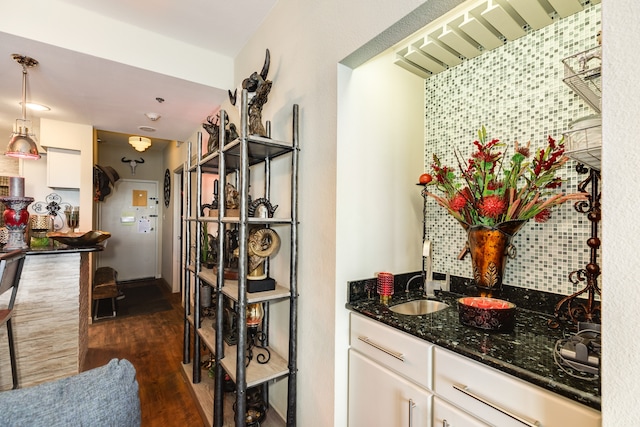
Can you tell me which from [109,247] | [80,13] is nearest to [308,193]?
[80,13]

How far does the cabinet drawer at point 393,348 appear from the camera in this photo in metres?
1.11

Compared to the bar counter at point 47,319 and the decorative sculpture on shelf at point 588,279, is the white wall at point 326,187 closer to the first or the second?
the decorative sculpture on shelf at point 588,279

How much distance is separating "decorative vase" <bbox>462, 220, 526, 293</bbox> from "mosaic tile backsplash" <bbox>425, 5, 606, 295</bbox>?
184mm

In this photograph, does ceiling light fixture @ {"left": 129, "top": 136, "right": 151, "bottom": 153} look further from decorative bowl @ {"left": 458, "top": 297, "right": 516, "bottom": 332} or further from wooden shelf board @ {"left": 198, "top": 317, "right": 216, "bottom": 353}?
decorative bowl @ {"left": 458, "top": 297, "right": 516, "bottom": 332}

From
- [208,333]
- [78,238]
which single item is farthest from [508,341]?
[78,238]

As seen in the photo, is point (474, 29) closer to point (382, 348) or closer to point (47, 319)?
point (382, 348)

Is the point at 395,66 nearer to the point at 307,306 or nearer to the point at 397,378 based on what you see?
the point at 307,306

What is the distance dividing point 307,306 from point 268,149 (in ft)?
2.99

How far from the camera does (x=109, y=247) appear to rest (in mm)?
5738

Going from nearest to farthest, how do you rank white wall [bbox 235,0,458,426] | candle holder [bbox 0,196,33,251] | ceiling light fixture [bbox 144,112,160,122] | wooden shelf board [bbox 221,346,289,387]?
white wall [bbox 235,0,458,426] → wooden shelf board [bbox 221,346,289,387] → candle holder [bbox 0,196,33,251] → ceiling light fixture [bbox 144,112,160,122]

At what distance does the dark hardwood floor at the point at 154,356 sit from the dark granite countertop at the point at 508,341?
1.48 m

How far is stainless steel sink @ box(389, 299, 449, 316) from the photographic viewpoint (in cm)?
158

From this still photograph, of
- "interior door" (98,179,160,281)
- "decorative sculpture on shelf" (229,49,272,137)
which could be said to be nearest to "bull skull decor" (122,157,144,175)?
"interior door" (98,179,160,281)
